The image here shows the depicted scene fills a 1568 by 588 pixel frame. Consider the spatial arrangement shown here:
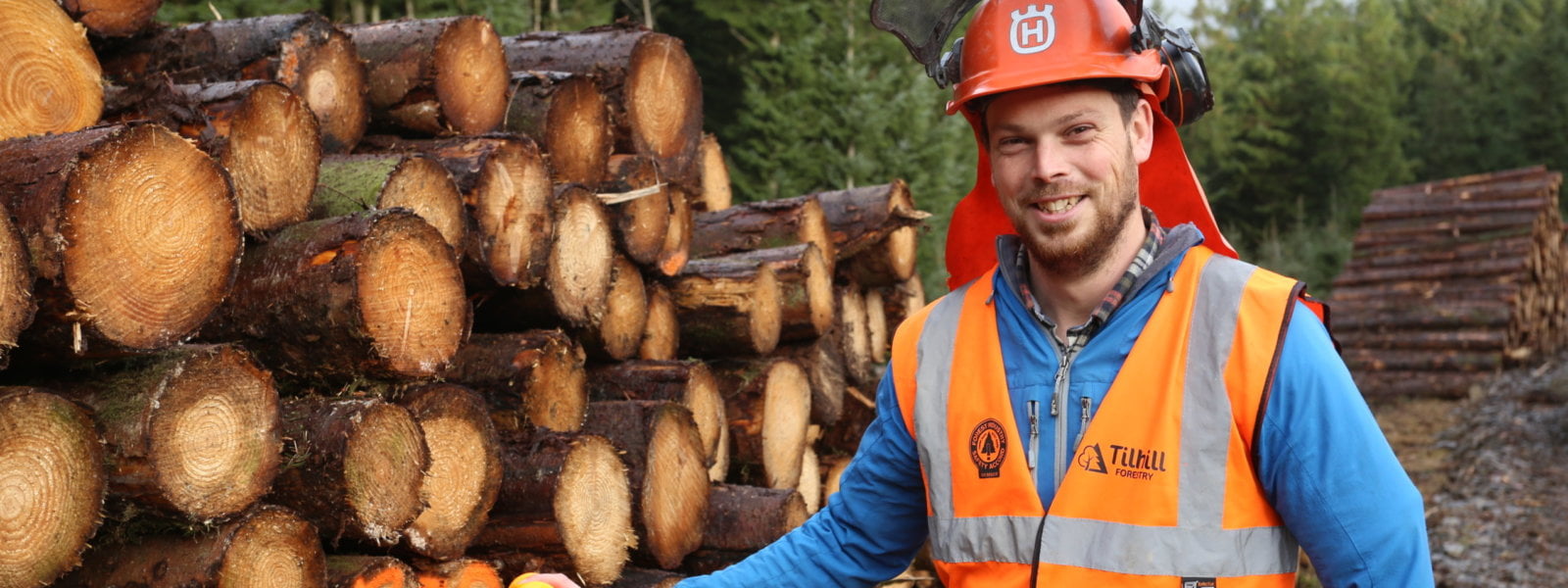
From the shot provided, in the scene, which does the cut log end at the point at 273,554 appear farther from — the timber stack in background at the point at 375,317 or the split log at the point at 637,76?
the split log at the point at 637,76

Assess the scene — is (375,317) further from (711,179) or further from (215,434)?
(711,179)

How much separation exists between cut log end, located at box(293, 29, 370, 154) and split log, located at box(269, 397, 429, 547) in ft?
4.30

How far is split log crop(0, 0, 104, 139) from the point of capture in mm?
Result: 3410

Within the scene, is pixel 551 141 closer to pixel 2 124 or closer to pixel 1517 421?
pixel 2 124

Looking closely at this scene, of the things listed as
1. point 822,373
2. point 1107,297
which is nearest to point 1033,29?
point 1107,297

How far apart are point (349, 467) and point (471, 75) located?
199cm

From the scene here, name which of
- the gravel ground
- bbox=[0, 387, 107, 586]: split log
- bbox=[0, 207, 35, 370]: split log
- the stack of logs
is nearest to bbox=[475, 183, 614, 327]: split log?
bbox=[0, 387, 107, 586]: split log

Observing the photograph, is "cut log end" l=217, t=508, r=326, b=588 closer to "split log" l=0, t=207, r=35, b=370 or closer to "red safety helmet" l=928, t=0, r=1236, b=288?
"split log" l=0, t=207, r=35, b=370

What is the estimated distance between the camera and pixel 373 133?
15.7 feet

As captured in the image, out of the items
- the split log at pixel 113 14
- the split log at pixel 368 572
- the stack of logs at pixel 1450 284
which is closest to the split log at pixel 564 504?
the split log at pixel 368 572

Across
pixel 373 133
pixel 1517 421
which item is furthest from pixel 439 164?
pixel 1517 421

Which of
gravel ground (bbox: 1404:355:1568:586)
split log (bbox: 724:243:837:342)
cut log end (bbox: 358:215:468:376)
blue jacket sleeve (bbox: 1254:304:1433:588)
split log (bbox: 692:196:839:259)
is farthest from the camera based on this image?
gravel ground (bbox: 1404:355:1568:586)

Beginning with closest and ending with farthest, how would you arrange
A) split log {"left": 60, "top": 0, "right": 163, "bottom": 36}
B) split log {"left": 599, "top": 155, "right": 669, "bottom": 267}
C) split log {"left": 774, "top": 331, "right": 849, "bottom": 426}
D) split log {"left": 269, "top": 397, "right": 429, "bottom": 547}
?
split log {"left": 269, "top": 397, "right": 429, "bottom": 547} → split log {"left": 60, "top": 0, "right": 163, "bottom": 36} → split log {"left": 599, "top": 155, "right": 669, "bottom": 267} → split log {"left": 774, "top": 331, "right": 849, "bottom": 426}

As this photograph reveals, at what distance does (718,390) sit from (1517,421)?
8.45m
